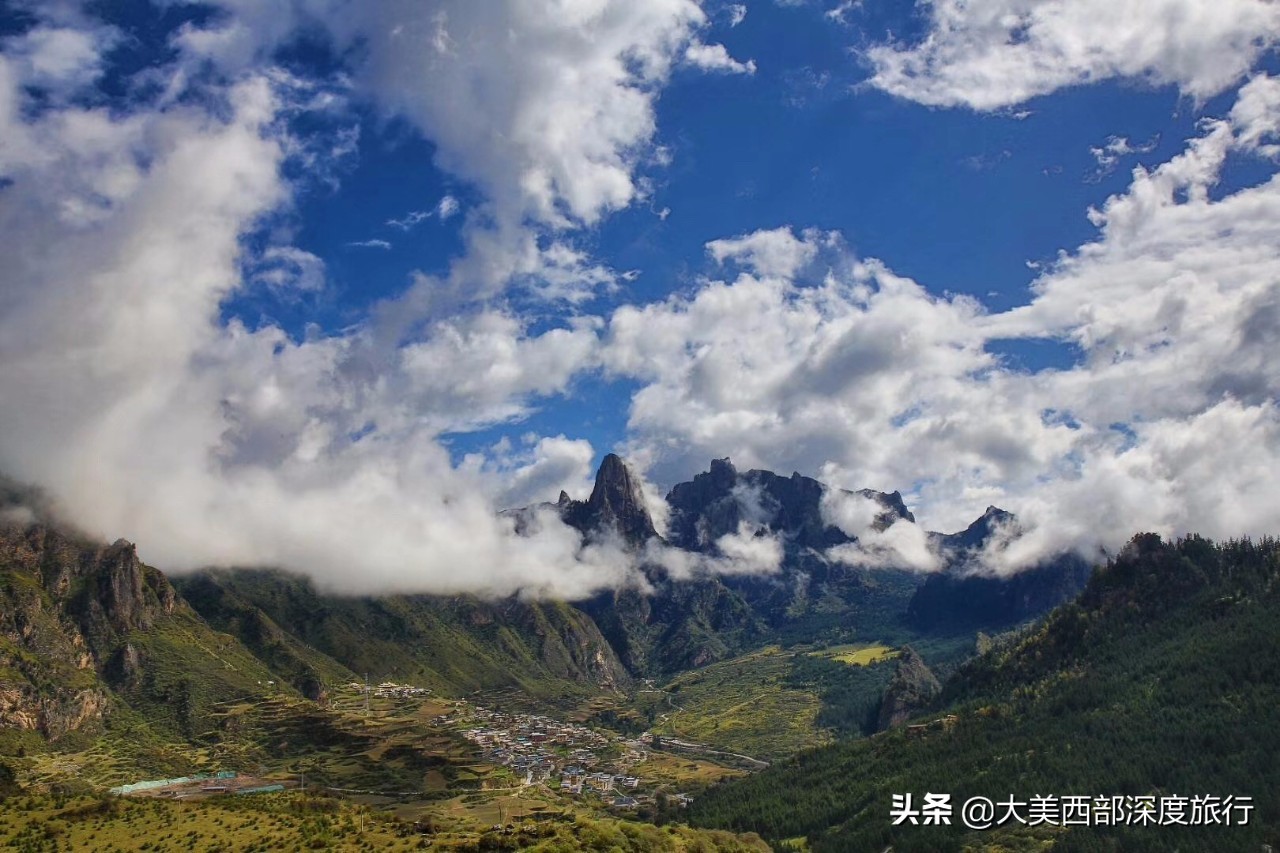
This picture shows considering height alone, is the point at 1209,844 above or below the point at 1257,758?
below

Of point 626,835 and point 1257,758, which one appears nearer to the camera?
point 626,835

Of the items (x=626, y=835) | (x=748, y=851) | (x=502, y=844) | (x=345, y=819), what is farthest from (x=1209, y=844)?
(x=345, y=819)

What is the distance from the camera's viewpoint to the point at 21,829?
14025cm

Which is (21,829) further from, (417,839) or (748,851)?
(748,851)

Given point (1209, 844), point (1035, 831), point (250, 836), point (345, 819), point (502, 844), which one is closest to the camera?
point (502, 844)

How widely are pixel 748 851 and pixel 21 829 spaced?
142153mm

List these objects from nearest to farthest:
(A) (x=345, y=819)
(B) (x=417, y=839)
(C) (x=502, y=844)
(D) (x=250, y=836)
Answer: (C) (x=502, y=844)
(B) (x=417, y=839)
(D) (x=250, y=836)
(A) (x=345, y=819)

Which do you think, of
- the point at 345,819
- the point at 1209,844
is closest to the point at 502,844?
the point at 345,819

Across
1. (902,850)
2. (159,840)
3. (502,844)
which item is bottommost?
(902,850)

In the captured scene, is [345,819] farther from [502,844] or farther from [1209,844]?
[1209,844]

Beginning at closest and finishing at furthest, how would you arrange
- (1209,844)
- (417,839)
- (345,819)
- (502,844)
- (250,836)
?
(502,844) < (417,839) < (250,836) < (345,819) < (1209,844)

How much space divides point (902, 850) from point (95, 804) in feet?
606

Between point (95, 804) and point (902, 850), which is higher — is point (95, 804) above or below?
above

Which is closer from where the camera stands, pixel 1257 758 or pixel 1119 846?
pixel 1119 846
